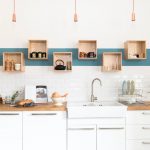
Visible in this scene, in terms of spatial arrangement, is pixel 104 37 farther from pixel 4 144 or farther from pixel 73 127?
pixel 4 144

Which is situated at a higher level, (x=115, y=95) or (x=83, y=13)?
(x=83, y=13)

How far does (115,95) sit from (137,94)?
0.34m

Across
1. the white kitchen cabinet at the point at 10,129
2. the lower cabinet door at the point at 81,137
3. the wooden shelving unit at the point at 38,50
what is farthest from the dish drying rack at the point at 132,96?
the white kitchen cabinet at the point at 10,129

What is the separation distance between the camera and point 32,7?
12.6ft

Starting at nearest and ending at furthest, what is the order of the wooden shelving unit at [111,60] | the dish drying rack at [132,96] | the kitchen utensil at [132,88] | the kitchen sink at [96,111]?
the kitchen sink at [96,111]
the dish drying rack at [132,96]
the kitchen utensil at [132,88]
the wooden shelving unit at [111,60]

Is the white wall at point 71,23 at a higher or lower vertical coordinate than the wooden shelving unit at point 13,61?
higher

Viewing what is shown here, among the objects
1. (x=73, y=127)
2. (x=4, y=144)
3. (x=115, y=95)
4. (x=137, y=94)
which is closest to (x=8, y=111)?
(x=4, y=144)

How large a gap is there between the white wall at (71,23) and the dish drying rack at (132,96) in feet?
2.49

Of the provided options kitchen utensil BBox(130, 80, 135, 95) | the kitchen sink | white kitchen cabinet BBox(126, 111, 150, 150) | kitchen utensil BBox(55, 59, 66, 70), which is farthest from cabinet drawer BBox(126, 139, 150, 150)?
kitchen utensil BBox(55, 59, 66, 70)

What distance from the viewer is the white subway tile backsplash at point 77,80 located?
3820mm

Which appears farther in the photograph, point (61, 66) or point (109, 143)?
point (61, 66)

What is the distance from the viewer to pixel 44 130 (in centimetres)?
320

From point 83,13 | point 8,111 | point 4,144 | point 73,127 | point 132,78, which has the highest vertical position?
point 83,13

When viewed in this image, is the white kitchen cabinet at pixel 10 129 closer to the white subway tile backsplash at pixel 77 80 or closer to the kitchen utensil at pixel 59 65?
the white subway tile backsplash at pixel 77 80
